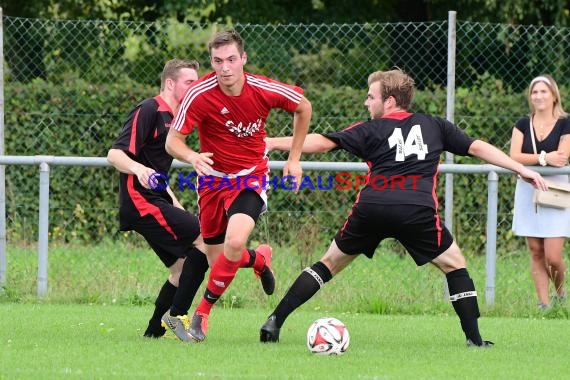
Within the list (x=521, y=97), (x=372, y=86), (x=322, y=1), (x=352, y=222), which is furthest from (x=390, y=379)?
(x=322, y=1)

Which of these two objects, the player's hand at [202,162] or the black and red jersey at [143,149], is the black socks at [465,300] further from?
the black and red jersey at [143,149]

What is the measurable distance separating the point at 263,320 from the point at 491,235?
7.10 feet

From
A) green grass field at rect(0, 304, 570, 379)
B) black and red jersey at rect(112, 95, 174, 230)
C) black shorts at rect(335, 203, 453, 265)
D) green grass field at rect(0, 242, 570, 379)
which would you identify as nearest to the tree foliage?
green grass field at rect(0, 242, 570, 379)

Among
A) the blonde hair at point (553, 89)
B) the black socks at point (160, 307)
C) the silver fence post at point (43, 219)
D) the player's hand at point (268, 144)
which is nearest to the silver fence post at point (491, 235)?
the blonde hair at point (553, 89)

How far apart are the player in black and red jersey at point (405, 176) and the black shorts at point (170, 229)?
2.79 feet

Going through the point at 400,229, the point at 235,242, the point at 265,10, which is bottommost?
the point at 235,242

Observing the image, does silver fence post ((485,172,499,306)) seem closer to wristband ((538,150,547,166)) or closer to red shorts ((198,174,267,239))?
wristband ((538,150,547,166))

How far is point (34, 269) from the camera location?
1120cm

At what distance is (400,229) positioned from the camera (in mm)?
7770

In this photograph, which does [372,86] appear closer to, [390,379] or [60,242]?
[390,379]

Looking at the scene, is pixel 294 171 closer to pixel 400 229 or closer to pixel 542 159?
pixel 400 229

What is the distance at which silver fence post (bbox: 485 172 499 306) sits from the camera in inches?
403

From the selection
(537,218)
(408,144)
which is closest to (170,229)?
(408,144)

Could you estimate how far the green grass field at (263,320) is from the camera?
22.7 ft
